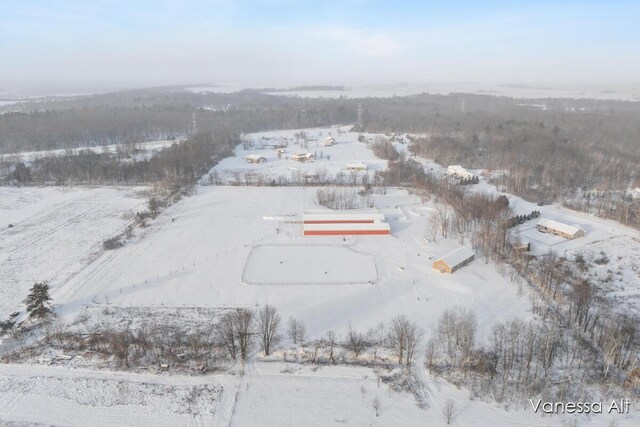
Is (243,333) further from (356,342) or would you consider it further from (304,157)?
(304,157)

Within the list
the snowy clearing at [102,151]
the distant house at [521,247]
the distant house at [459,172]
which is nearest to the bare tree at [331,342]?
the distant house at [521,247]

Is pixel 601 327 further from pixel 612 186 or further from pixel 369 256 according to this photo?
pixel 612 186

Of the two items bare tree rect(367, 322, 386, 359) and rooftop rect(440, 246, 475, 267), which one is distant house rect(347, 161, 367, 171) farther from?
bare tree rect(367, 322, 386, 359)

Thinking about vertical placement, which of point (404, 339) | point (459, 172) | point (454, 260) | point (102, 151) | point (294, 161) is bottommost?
point (404, 339)

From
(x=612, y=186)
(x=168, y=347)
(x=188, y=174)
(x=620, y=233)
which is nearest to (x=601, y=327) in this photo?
(x=620, y=233)

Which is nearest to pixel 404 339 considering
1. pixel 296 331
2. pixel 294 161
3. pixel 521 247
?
pixel 296 331

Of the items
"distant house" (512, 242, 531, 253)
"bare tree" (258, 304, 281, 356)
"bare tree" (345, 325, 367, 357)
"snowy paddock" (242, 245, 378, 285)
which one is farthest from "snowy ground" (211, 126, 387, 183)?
"bare tree" (345, 325, 367, 357)

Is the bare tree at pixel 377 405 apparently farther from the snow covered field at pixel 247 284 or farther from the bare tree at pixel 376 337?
the bare tree at pixel 376 337
